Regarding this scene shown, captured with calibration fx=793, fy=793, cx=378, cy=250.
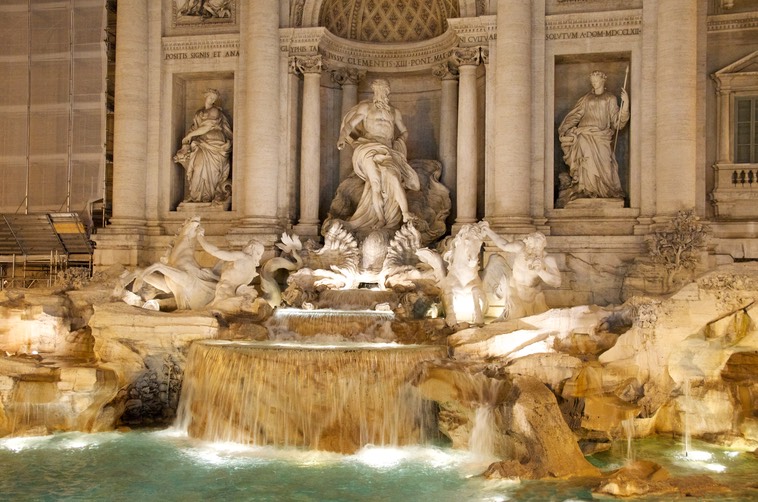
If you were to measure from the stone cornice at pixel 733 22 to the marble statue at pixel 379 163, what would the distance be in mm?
6143

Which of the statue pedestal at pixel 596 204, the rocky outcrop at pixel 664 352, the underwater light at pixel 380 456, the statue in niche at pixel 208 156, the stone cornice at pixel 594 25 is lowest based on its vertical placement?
the underwater light at pixel 380 456

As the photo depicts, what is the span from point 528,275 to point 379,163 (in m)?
4.28

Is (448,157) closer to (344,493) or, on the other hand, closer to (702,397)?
(702,397)

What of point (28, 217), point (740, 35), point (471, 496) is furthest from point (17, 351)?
point (740, 35)

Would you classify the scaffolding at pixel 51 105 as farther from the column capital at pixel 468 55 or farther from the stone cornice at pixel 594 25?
the stone cornice at pixel 594 25

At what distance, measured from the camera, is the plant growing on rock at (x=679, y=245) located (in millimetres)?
12539

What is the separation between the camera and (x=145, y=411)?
36.2 feet

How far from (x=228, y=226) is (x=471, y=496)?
8.94 meters

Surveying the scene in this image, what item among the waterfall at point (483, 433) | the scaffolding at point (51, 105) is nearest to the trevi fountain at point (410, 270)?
the waterfall at point (483, 433)

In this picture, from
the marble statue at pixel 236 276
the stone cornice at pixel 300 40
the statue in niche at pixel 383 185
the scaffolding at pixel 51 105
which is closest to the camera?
the marble statue at pixel 236 276

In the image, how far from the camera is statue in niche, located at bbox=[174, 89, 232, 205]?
1565cm

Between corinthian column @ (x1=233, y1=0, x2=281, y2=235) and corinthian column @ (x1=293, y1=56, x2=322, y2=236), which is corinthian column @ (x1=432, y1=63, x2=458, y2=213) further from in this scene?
corinthian column @ (x1=233, y1=0, x2=281, y2=235)

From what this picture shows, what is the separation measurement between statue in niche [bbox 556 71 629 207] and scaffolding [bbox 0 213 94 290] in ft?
35.3

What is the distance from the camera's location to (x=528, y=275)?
1114 centimetres
